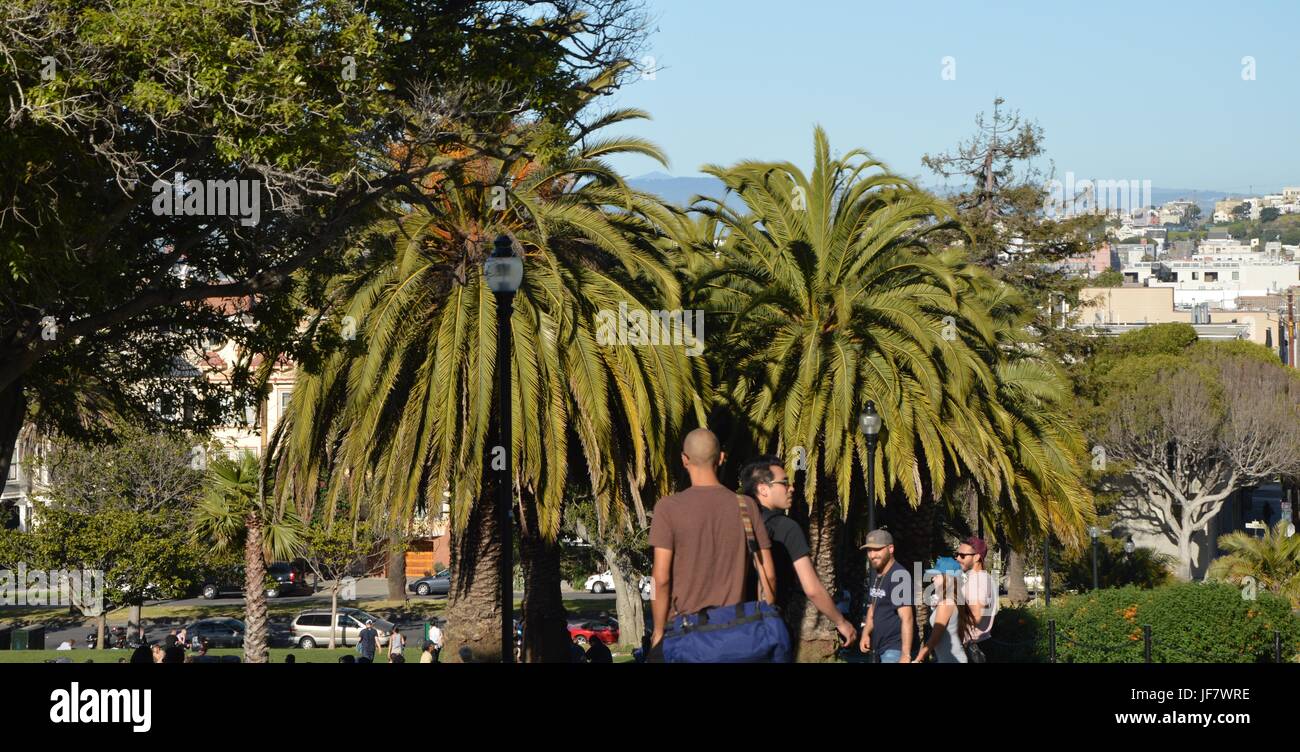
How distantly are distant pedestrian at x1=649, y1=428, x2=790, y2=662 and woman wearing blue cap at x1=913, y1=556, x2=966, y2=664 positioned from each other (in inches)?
136

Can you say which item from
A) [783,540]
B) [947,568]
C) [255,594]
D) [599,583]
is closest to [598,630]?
[255,594]

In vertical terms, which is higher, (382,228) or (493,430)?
(382,228)

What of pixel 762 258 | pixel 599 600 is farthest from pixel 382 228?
pixel 599 600

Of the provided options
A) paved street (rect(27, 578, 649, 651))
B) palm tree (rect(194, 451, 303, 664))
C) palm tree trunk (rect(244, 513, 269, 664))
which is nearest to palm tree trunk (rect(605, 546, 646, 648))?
paved street (rect(27, 578, 649, 651))

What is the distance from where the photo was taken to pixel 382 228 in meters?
20.1

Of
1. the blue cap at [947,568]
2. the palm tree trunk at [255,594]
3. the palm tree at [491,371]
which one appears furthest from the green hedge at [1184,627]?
the palm tree trunk at [255,594]

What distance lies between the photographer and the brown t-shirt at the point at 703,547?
7.07m

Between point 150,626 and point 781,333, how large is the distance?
37111 mm

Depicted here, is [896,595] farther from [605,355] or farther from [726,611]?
[605,355]

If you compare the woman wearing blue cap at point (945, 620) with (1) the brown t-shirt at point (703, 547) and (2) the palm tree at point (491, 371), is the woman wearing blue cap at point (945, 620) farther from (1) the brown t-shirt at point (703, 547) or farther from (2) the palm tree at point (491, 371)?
(2) the palm tree at point (491, 371)

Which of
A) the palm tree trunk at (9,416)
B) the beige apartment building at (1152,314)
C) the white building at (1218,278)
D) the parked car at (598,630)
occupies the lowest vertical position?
the parked car at (598,630)

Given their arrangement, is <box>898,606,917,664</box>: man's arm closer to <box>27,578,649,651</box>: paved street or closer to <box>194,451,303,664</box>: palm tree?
<box>194,451,303,664</box>: palm tree

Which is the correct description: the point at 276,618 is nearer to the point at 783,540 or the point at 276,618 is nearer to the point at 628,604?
the point at 628,604

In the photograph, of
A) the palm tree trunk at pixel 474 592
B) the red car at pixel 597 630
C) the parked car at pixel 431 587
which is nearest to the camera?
the palm tree trunk at pixel 474 592
